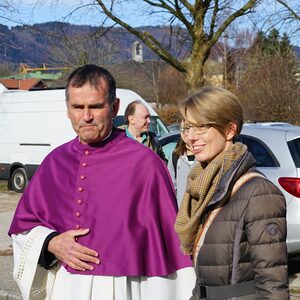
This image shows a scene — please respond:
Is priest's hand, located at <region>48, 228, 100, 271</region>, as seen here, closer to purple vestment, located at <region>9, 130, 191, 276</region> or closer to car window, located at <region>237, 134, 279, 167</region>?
purple vestment, located at <region>9, 130, 191, 276</region>

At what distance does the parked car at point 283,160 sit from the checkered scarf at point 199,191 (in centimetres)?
468

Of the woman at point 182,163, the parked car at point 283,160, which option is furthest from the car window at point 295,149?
the woman at point 182,163

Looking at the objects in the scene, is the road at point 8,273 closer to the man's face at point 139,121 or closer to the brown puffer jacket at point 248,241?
the man's face at point 139,121

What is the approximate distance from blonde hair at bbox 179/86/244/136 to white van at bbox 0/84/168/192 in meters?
13.0

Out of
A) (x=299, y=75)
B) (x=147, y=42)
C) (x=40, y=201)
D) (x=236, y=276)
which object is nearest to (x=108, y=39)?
(x=147, y=42)

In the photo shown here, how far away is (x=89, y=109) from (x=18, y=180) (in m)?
15.6

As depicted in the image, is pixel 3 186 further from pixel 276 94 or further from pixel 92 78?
pixel 92 78

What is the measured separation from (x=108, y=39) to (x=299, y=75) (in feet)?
56.6

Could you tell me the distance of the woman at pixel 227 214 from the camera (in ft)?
8.40

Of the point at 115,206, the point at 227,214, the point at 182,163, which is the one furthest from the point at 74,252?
the point at 182,163

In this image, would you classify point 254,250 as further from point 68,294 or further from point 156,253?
point 68,294

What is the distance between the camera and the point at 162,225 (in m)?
3.43

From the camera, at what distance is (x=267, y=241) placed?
2547mm

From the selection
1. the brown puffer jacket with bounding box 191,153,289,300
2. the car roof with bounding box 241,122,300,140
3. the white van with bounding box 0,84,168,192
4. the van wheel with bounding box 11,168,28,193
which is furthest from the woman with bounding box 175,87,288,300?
the van wheel with bounding box 11,168,28,193
